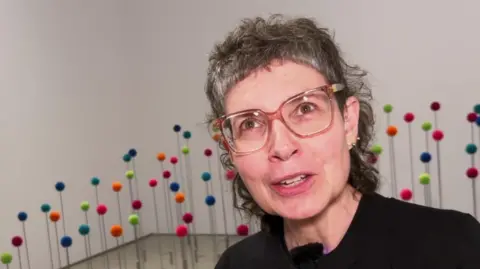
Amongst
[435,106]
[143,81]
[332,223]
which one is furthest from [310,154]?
[143,81]

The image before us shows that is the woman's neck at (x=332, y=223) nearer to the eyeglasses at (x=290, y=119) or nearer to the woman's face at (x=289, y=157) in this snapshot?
the woman's face at (x=289, y=157)

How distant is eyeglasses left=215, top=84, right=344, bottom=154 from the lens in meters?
0.94

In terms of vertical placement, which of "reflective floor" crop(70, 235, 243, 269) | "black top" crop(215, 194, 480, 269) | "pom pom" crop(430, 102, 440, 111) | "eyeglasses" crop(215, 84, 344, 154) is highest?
"eyeglasses" crop(215, 84, 344, 154)

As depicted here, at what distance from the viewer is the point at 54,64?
328cm

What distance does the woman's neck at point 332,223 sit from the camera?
102 cm

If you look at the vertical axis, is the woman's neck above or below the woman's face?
below

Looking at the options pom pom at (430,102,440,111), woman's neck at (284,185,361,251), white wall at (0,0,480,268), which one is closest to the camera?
woman's neck at (284,185,361,251)

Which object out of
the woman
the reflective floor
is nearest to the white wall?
the reflective floor

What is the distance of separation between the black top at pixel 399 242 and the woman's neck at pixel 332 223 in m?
0.02

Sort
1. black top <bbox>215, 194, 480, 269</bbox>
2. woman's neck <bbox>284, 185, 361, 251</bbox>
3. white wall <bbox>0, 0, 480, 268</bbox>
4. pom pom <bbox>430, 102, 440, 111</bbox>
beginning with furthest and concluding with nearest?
white wall <bbox>0, 0, 480, 268</bbox> < pom pom <bbox>430, 102, 440, 111</bbox> < woman's neck <bbox>284, 185, 361, 251</bbox> < black top <bbox>215, 194, 480, 269</bbox>

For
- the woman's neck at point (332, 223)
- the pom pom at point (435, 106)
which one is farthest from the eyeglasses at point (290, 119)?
the pom pom at point (435, 106)

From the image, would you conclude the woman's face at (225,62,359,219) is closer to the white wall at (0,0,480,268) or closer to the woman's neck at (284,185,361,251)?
the woman's neck at (284,185,361,251)

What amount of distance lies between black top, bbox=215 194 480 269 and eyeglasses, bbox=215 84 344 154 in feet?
0.61

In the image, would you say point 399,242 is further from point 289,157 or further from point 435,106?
point 435,106
